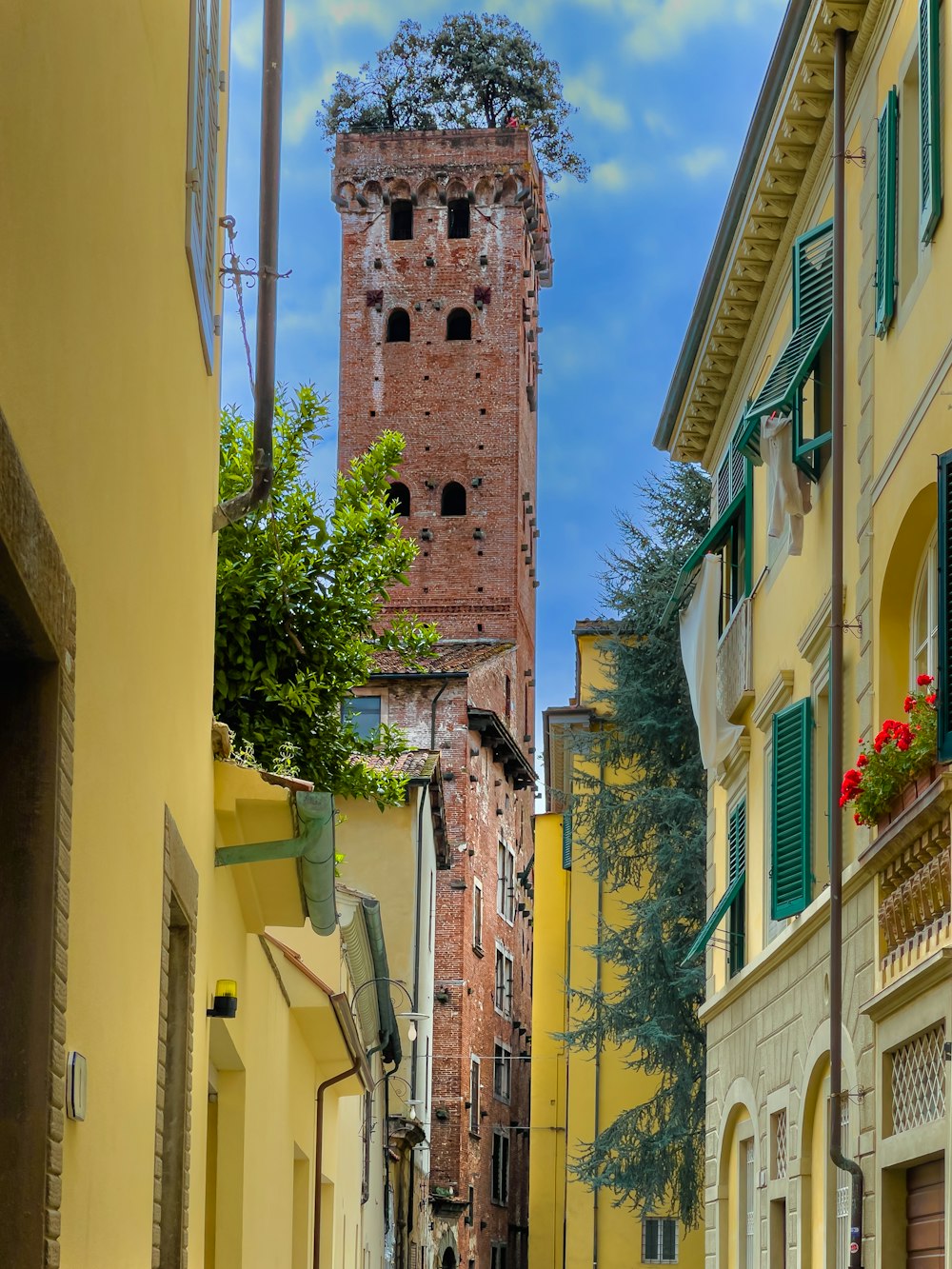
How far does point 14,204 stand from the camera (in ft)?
11.5

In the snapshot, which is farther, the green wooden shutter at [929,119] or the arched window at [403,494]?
the arched window at [403,494]

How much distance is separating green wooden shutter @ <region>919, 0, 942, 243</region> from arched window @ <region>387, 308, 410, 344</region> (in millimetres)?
45622

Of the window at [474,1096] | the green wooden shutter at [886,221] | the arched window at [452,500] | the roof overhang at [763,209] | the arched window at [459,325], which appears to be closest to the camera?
the green wooden shutter at [886,221]

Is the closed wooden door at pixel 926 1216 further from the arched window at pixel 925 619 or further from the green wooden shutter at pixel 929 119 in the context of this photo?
the green wooden shutter at pixel 929 119

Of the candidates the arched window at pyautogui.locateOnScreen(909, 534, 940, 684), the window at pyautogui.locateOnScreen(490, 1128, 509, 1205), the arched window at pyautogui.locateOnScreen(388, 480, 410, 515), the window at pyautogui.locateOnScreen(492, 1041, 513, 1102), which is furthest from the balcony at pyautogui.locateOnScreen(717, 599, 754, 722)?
the arched window at pyautogui.locateOnScreen(388, 480, 410, 515)

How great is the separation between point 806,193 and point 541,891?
26199 mm

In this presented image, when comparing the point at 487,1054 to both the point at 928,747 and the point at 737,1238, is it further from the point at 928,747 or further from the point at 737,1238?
the point at 928,747

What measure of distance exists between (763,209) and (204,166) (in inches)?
317

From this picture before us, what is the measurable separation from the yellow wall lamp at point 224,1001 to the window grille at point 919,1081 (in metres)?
3.09

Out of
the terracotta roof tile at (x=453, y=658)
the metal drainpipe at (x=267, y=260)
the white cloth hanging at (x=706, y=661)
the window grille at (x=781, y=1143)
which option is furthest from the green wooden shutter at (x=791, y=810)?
A: the terracotta roof tile at (x=453, y=658)

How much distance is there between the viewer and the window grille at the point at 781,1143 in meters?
13.5

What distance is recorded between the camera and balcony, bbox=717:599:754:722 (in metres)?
15.7

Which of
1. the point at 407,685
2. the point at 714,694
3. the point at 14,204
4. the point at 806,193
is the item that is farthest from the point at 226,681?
the point at 407,685

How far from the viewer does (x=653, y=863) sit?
94.6 ft
